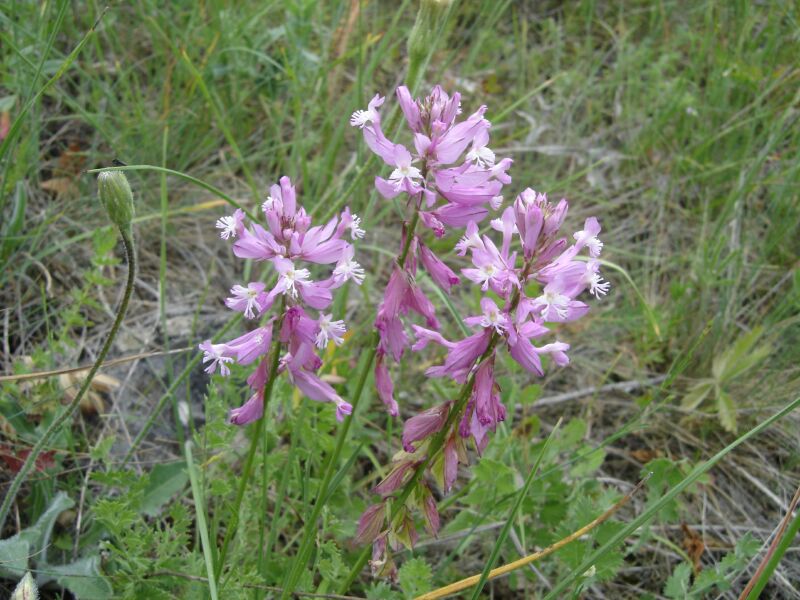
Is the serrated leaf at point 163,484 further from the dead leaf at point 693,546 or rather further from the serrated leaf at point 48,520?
the dead leaf at point 693,546

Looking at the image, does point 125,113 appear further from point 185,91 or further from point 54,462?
point 54,462

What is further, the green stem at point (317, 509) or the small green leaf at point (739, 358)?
the small green leaf at point (739, 358)

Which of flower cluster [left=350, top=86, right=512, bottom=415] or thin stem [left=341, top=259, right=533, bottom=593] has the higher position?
flower cluster [left=350, top=86, right=512, bottom=415]

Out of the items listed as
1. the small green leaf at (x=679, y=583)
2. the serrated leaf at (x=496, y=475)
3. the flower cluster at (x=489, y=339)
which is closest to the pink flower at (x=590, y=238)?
the flower cluster at (x=489, y=339)

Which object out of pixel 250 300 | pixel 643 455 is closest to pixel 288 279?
pixel 250 300

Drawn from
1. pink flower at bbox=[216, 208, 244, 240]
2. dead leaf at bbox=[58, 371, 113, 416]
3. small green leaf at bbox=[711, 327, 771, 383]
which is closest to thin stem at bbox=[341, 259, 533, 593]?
pink flower at bbox=[216, 208, 244, 240]

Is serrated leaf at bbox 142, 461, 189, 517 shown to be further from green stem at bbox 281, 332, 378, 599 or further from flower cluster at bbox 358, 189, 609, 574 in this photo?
flower cluster at bbox 358, 189, 609, 574

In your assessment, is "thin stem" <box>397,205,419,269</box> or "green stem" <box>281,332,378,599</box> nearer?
"thin stem" <box>397,205,419,269</box>
